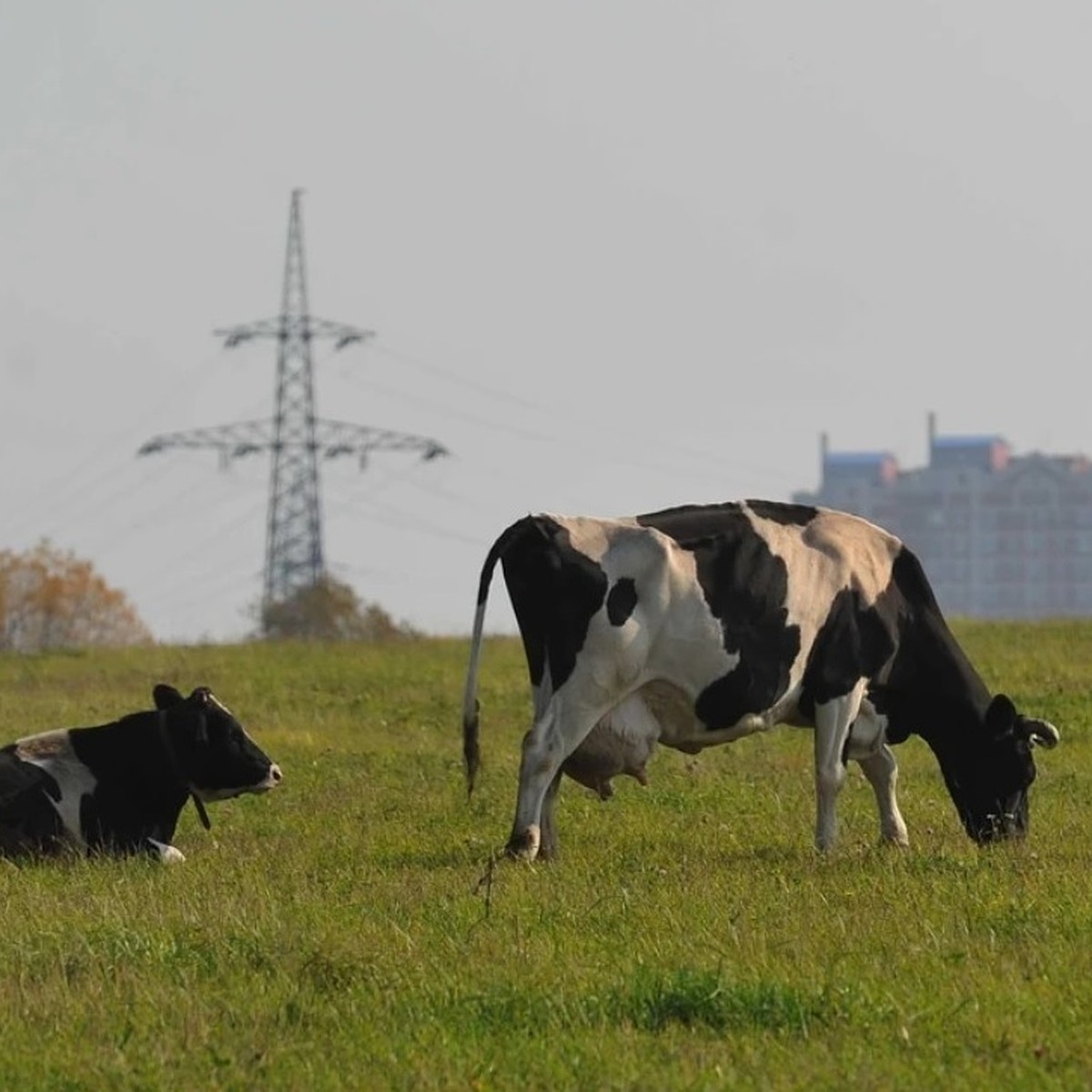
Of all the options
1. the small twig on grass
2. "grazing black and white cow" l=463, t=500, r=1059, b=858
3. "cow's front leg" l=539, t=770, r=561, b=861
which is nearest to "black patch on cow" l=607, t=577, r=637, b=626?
"grazing black and white cow" l=463, t=500, r=1059, b=858

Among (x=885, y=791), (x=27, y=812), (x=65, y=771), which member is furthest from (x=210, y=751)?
(x=885, y=791)

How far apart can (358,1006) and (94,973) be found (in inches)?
56.7

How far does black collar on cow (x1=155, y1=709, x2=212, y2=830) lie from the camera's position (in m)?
17.5

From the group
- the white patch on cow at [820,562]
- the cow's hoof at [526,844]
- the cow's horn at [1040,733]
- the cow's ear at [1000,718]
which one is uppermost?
the white patch on cow at [820,562]

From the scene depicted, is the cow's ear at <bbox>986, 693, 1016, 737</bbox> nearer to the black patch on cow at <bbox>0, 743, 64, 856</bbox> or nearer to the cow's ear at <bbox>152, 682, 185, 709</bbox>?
the cow's ear at <bbox>152, 682, 185, 709</bbox>

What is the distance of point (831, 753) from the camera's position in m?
17.0

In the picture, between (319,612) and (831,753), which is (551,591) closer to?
(831,753)

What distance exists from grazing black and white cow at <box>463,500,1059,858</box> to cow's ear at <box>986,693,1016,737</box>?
0.01 meters

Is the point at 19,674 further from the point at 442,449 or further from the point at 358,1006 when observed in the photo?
the point at 442,449

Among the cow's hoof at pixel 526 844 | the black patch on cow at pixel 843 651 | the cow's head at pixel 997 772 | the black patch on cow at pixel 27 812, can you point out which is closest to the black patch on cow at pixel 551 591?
the cow's hoof at pixel 526 844

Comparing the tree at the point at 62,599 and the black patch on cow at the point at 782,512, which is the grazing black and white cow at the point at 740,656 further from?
the tree at the point at 62,599

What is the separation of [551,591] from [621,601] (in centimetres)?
41

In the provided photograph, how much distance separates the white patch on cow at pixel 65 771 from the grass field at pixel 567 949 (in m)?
0.70

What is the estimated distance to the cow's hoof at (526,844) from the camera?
16.0m
